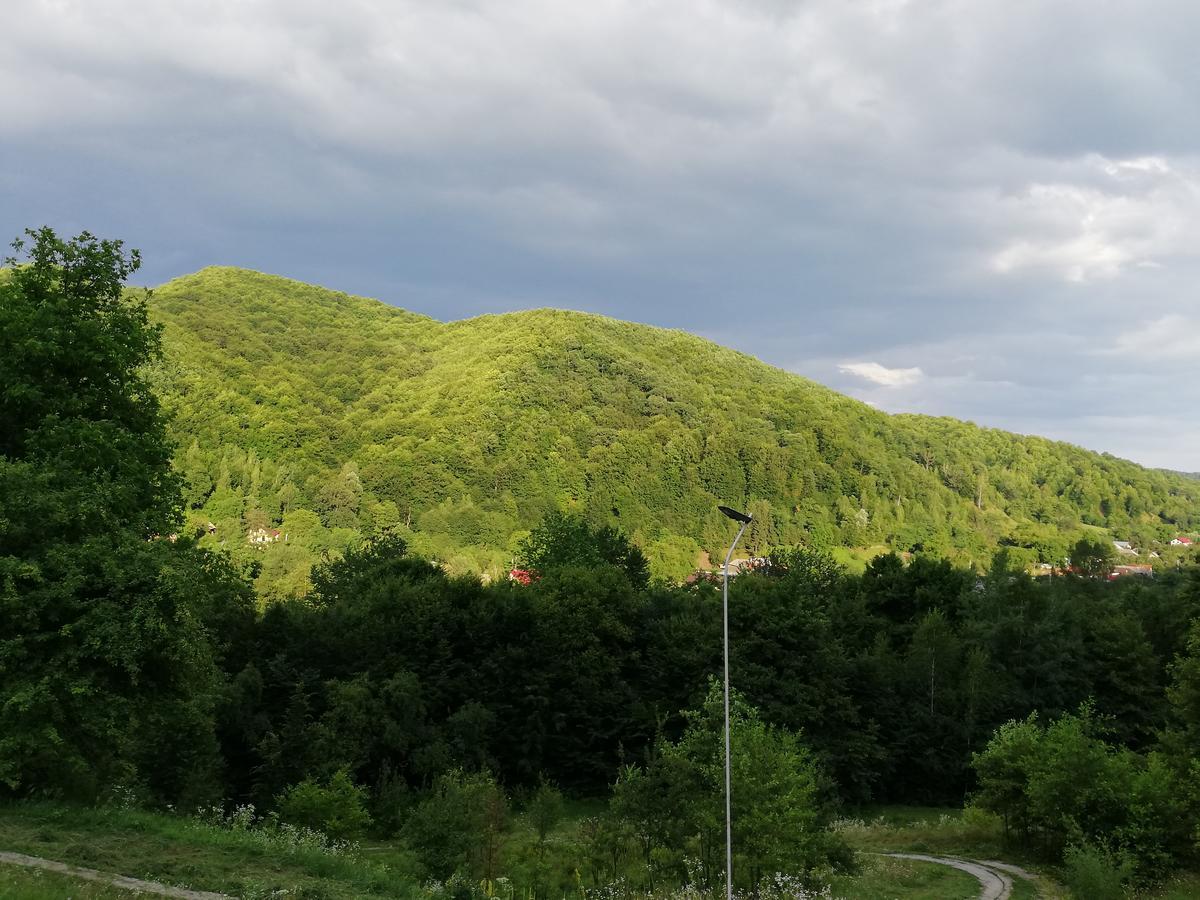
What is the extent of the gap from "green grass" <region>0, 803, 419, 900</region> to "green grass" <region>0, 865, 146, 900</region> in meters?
0.91

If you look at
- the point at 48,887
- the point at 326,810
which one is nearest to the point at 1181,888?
the point at 326,810

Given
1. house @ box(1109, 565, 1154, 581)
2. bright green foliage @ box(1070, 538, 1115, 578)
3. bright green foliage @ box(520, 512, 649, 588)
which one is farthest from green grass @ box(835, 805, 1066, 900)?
bright green foliage @ box(1070, 538, 1115, 578)

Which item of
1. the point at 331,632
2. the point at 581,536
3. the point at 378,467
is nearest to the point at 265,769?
the point at 331,632

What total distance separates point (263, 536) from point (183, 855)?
133m

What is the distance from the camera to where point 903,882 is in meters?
28.0

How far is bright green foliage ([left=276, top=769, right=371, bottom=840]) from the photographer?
24.5 metres

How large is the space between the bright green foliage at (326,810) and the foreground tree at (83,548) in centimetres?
415

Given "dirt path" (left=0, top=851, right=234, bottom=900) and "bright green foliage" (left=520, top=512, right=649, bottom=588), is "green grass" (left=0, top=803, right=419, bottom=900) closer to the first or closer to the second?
"dirt path" (left=0, top=851, right=234, bottom=900)

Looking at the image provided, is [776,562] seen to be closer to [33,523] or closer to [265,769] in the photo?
[265,769]

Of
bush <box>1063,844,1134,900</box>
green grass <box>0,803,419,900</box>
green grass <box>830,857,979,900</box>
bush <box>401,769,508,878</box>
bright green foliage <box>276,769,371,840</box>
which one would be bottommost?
green grass <box>830,857,979,900</box>

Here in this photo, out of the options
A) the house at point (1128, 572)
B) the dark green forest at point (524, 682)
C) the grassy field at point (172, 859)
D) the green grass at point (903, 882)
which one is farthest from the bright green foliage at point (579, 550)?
the house at point (1128, 572)

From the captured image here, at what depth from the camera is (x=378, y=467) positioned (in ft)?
522

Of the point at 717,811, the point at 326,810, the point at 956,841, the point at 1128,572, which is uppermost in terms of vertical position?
the point at 1128,572

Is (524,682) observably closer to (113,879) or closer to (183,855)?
(183,855)
